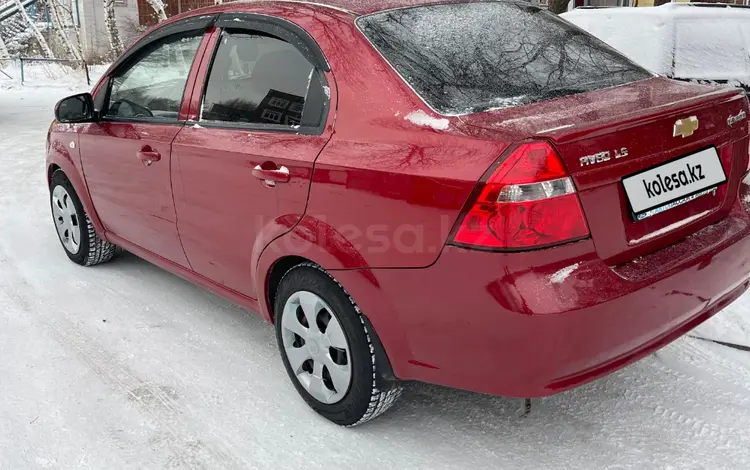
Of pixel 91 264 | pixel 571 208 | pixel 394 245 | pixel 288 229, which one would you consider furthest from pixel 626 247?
pixel 91 264

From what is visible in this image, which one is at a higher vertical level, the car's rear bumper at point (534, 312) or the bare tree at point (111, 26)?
the bare tree at point (111, 26)

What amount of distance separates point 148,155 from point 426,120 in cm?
178

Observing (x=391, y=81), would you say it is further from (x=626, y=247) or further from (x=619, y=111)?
(x=626, y=247)

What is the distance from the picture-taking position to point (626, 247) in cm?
217

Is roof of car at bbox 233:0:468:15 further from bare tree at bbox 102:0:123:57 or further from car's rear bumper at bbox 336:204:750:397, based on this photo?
bare tree at bbox 102:0:123:57

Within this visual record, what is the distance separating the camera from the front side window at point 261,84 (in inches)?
105

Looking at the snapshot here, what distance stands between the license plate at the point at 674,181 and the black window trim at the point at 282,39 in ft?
3.72

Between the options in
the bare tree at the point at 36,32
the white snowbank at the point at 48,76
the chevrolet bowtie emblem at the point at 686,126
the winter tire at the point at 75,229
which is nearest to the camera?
the chevrolet bowtie emblem at the point at 686,126

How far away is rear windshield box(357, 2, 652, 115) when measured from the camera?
2.40m

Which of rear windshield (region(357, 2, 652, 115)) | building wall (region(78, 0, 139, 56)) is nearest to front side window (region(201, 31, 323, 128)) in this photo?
rear windshield (region(357, 2, 652, 115))

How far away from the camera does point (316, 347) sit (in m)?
2.69

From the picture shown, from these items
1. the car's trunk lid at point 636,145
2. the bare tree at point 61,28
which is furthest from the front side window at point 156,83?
the bare tree at point 61,28

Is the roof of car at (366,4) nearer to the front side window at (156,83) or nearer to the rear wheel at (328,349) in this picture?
the front side window at (156,83)

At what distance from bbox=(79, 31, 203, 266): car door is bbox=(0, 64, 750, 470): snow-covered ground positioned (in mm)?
540
